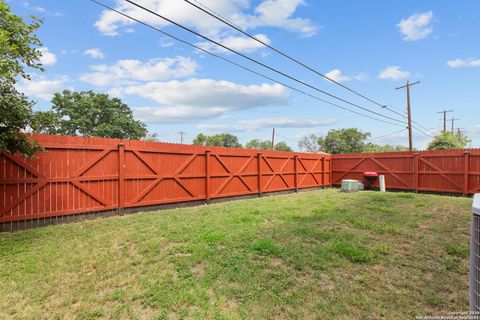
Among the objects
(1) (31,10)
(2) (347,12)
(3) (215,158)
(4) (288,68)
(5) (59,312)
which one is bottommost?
(5) (59,312)

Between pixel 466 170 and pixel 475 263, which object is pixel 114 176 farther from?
pixel 466 170

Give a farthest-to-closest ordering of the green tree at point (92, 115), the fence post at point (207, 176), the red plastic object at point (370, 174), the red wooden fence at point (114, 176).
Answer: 1. the green tree at point (92, 115)
2. the red plastic object at point (370, 174)
3. the fence post at point (207, 176)
4. the red wooden fence at point (114, 176)

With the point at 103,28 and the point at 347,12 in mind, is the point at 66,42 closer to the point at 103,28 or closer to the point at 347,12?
the point at 103,28

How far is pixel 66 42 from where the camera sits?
247 inches

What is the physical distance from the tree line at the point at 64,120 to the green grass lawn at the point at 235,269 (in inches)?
81.3

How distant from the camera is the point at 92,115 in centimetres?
3078

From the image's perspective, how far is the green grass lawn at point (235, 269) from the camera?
2707mm

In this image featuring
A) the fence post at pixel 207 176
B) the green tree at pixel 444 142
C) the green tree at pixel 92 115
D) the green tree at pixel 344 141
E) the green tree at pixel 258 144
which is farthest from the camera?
the green tree at pixel 258 144

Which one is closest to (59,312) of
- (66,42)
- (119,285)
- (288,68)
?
(119,285)

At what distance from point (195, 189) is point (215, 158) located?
132 cm

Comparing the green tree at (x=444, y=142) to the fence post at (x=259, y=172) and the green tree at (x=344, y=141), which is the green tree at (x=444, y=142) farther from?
the green tree at (x=344, y=141)

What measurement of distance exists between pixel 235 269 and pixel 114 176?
451 cm

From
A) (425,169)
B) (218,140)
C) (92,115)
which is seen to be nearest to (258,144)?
(218,140)

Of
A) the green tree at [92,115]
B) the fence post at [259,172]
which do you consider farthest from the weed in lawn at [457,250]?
the green tree at [92,115]
